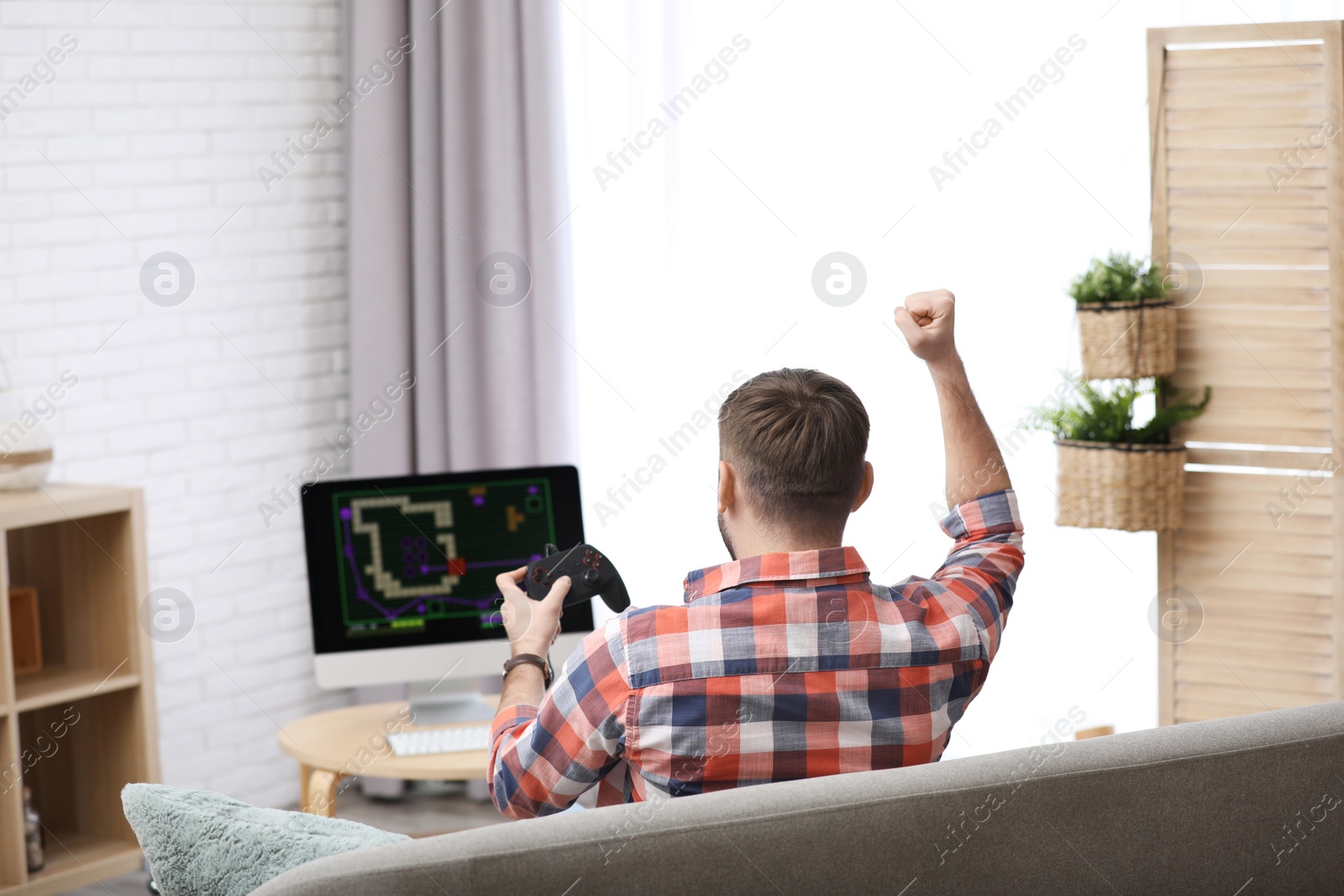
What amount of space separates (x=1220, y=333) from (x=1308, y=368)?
0.19m

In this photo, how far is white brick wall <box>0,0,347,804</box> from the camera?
3.36 meters

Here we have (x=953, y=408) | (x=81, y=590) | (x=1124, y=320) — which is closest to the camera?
(x=953, y=408)

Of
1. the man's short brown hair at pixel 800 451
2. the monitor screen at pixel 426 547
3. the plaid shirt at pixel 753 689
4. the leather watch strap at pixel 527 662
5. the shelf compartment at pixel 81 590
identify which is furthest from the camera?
the shelf compartment at pixel 81 590

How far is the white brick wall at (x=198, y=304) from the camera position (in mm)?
3361

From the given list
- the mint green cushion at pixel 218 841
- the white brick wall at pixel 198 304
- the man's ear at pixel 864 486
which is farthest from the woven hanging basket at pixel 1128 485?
the white brick wall at pixel 198 304

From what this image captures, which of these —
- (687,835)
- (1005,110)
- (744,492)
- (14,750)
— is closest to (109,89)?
(14,750)

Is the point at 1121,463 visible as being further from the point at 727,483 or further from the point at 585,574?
the point at 727,483

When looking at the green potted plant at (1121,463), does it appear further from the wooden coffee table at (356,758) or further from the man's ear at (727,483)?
the man's ear at (727,483)

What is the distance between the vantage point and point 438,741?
2.50 metres

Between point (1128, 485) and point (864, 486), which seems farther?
point (1128, 485)

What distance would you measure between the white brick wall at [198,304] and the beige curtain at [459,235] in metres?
0.18

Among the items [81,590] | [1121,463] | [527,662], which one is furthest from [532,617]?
[81,590]

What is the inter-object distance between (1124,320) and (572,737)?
6.04 feet

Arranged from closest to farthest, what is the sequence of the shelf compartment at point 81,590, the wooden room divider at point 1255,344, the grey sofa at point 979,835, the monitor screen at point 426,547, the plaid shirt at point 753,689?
the grey sofa at point 979,835 → the plaid shirt at point 753,689 → the monitor screen at point 426,547 → the wooden room divider at point 1255,344 → the shelf compartment at point 81,590
